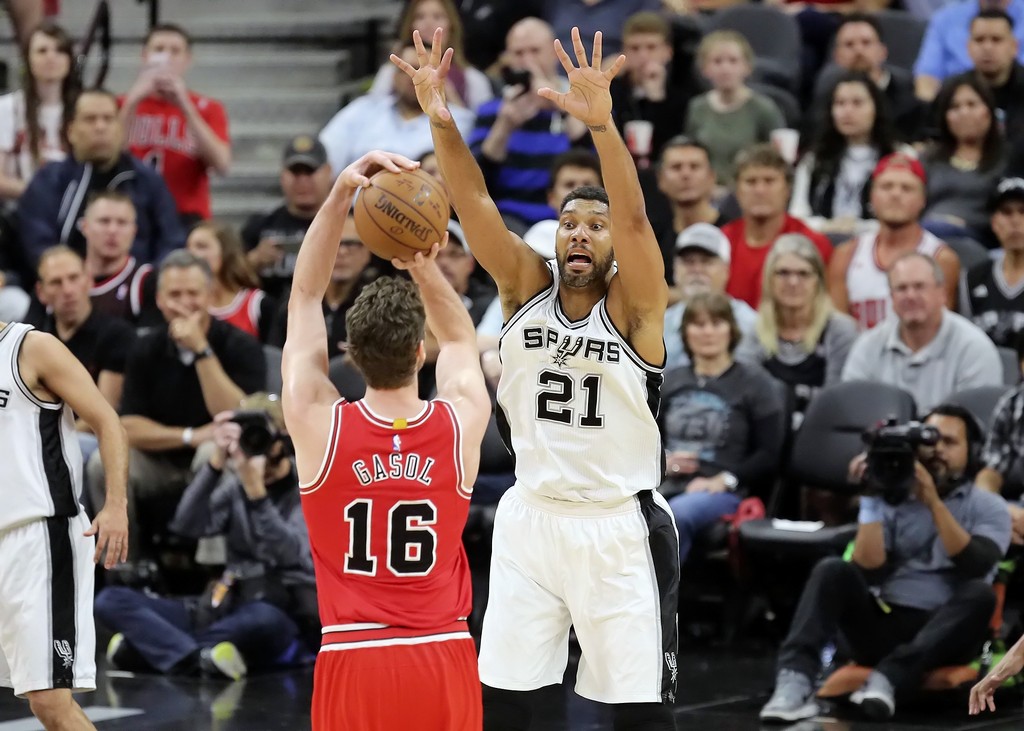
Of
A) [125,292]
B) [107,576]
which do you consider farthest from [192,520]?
[125,292]

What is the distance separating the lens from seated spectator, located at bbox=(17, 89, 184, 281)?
448 inches

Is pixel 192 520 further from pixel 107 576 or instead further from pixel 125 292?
pixel 125 292

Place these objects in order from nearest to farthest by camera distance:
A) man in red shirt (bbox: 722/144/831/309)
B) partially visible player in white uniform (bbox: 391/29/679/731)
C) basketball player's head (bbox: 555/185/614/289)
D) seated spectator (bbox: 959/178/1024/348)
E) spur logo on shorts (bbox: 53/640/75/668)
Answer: partially visible player in white uniform (bbox: 391/29/679/731) < basketball player's head (bbox: 555/185/614/289) < spur logo on shorts (bbox: 53/640/75/668) < seated spectator (bbox: 959/178/1024/348) < man in red shirt (bbox: 722/144/831/309)

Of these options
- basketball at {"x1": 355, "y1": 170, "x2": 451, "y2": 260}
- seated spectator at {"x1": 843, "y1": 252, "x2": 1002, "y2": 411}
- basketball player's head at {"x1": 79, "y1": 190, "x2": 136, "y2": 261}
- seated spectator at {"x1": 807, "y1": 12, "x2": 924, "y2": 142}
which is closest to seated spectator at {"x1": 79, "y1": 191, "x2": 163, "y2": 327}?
basketball player's head at {"x1": 79, "y1": 190, "x2": 136, "y2": 261}

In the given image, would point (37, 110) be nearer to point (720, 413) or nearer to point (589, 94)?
point (720, 413)

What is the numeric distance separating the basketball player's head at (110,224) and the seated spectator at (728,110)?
3.83m

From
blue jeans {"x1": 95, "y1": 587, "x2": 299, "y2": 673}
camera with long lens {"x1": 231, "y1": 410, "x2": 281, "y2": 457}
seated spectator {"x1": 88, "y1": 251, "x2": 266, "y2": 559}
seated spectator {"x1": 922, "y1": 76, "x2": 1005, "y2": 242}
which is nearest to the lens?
blue jeans {"x1": 95, "y1": 587, "x2": 299, "y2": 673}

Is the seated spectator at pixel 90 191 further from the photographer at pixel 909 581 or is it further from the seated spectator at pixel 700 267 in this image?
the photographer at pixel 909 581

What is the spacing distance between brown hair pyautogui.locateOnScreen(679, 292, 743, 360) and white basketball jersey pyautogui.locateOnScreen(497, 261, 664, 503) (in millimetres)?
3516

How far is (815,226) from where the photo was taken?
1107 centimetres

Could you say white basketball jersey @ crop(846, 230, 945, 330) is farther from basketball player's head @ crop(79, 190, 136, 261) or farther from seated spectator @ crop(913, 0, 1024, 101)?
basketball player's head @ crop(79, 190, 136, 261)

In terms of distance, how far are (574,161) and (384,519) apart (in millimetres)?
5992

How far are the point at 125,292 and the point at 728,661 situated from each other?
14.8ft

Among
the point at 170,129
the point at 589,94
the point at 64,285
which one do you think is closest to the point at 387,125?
the point at 170,129
